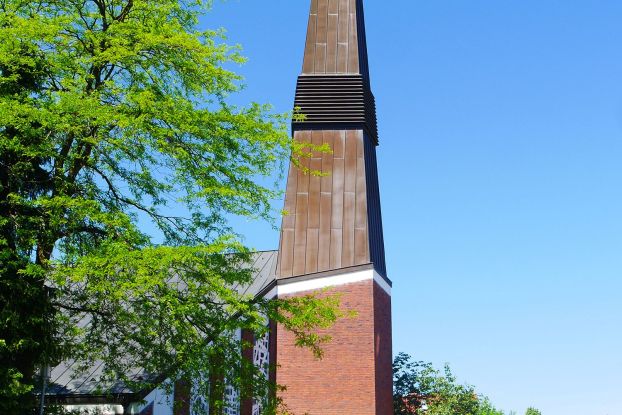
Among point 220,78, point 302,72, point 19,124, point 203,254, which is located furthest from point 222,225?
point 302,72

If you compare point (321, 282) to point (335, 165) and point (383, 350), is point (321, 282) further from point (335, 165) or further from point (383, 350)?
point (335, 165)

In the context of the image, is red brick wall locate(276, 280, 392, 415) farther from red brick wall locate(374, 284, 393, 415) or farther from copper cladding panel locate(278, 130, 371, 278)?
copper cladding panel locate(278, 130, 371, 278)

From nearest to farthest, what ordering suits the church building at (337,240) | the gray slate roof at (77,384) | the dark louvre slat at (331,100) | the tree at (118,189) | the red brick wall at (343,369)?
1. the tree at (118,189)
2. the gray slate roof at (77,384)
3. the red brick wall at (343,369)
4. the church building at (337,240)
5. the dark louvre slat at (331,100)

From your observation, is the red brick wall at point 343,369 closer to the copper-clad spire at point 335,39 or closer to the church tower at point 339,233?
the church tower at point 339,233

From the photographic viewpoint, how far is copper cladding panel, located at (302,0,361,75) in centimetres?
2477

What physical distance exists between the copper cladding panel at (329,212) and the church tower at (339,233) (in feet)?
0.09

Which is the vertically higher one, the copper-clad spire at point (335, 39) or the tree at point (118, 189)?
the copper-clad spire at point (335, 39)

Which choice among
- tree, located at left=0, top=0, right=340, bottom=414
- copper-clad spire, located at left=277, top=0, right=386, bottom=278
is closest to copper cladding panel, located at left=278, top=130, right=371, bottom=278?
copper-clad spire, located at left=277, top=0, right=386, bottom=278

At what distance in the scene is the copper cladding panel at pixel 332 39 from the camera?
975 inches

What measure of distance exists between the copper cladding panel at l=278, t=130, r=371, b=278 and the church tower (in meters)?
0.03

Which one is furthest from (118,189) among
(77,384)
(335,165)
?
(335,165)

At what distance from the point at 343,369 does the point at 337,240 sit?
3466 millimetres

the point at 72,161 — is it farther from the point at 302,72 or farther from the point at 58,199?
the point at 302,72

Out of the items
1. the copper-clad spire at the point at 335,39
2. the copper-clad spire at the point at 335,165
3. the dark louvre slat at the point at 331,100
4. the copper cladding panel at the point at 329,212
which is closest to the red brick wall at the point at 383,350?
the copper-clad spire at the point at 335,165
